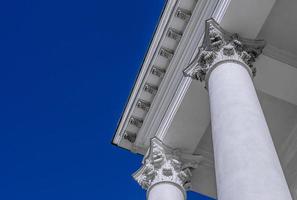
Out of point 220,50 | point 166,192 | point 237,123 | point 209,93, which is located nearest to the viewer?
point 237,123

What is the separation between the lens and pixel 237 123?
27281 mm

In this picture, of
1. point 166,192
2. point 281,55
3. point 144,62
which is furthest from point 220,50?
point 144,62

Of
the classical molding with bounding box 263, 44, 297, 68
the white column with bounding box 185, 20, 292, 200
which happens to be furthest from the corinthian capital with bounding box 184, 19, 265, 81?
the classical molding with bounding box 263, 44, 297, 68

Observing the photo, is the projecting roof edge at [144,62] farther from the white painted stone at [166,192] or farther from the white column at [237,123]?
the white painted stone at [166,192]

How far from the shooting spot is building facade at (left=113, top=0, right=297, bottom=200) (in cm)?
2930

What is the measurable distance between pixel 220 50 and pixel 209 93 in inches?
157

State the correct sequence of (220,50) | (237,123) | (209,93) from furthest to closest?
(220,50) → (209,93) → (237,123)

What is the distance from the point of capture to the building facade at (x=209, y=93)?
96.1 feet

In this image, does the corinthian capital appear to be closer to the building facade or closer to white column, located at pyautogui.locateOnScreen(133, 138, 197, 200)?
the building facade

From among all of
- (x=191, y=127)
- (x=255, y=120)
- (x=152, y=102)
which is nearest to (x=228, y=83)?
(x=255, y=120)

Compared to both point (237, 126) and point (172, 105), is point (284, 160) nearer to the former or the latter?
point (172, 105)

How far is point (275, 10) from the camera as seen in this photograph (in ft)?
127

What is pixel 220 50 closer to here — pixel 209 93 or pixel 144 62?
pixel 209 93

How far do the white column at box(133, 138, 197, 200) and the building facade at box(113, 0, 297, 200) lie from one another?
79mm
